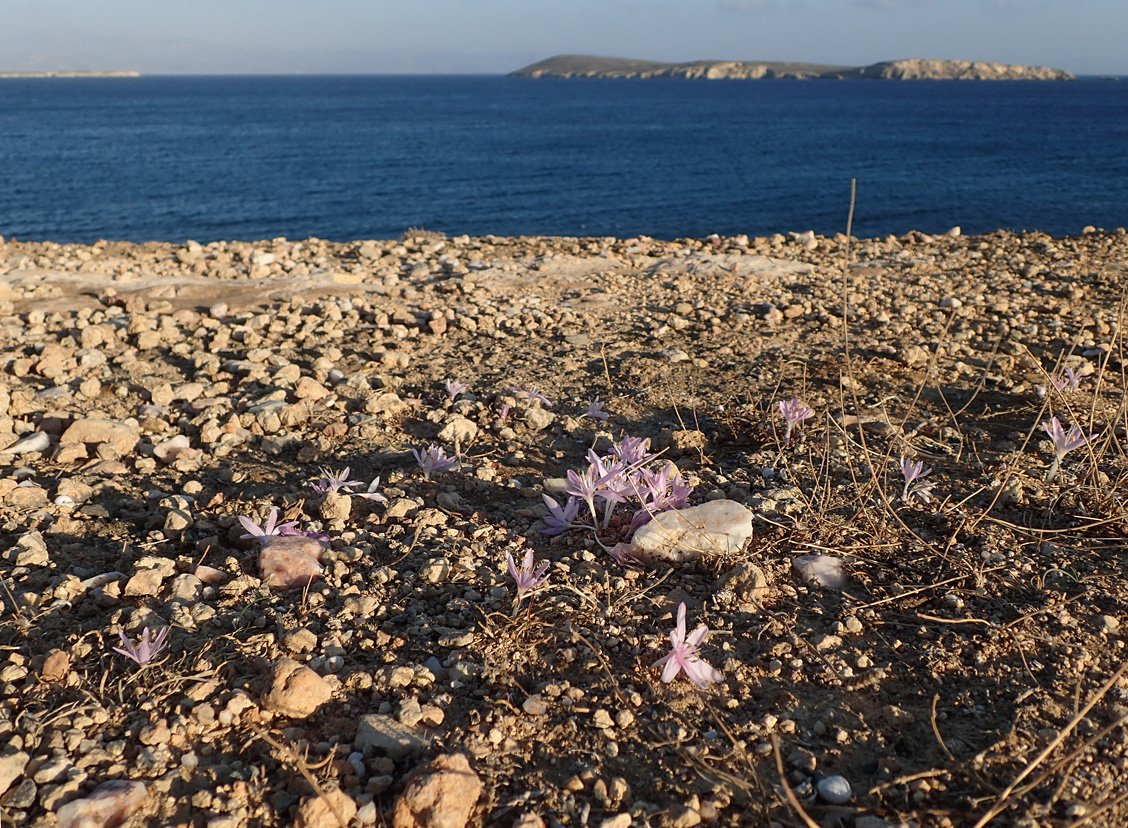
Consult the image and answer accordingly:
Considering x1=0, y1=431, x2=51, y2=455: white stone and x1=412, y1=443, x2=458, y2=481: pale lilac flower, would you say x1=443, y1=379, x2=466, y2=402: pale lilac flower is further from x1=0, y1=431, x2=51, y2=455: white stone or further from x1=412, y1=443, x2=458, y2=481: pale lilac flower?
x1=0, y1=431, x2=51, y2=455: white stone

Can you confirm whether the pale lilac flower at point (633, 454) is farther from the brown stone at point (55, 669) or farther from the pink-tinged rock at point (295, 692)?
the brown stone at point (55, 669)

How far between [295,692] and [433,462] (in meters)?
1.35

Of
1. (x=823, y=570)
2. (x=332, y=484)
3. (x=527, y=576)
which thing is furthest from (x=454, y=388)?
(x=823, y=570)

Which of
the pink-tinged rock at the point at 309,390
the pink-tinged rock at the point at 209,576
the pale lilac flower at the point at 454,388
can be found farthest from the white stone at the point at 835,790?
the pink-tinged rock at the point at 309,390

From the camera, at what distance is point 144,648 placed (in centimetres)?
189

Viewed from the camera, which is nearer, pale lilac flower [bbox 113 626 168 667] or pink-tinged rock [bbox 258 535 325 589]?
pale lilac flower [bbox 113 626 168 667]

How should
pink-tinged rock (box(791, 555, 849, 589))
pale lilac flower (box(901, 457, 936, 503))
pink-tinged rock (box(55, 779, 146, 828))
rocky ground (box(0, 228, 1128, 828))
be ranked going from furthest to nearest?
1. pale lilac flower (box(901, 457, 936, 503))
2. pink-tinged rock (box(791, 555, 849, 589))
3. rocky ground (box(0, 228, 1128, 828))
4. pink-tinged rock (box(55, 779, 146, 828))

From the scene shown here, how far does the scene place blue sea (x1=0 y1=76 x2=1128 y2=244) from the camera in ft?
81.2

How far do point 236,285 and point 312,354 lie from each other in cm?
222

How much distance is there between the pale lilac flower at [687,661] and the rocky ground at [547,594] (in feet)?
0.12

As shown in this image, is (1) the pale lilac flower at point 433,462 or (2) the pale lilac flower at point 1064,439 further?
(1) the pale lilac flower at point 433,462

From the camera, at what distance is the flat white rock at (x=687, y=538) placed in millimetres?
2437

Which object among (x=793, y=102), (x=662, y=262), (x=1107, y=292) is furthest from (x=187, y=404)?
(x=793, y=102)

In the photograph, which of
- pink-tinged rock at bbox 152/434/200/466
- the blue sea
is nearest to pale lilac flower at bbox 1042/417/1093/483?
pink-tinged rock at bbox 152/434/200/466
